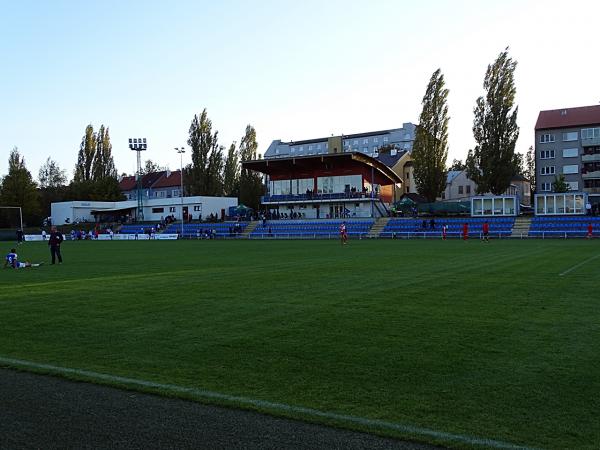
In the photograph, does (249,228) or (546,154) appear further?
(546,154)

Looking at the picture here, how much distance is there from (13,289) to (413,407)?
43.1ft

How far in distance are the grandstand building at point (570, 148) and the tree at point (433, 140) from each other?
79.9ft

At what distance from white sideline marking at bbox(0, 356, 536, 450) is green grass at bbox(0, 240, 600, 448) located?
118 millimetres

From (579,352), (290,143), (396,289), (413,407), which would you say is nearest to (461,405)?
(413,407)

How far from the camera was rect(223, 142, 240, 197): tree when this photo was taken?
91.2 m

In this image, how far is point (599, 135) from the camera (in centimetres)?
7594

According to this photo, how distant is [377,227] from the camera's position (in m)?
59.5

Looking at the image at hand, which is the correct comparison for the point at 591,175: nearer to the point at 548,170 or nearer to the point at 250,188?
the point at 548,170

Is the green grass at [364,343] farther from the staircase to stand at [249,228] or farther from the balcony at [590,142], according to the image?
the balcony at [590,142]

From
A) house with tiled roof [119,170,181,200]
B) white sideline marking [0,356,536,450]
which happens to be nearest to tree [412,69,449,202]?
house with tiled roof [119,170,181,200]

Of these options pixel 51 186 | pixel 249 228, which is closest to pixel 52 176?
pixel 51 186

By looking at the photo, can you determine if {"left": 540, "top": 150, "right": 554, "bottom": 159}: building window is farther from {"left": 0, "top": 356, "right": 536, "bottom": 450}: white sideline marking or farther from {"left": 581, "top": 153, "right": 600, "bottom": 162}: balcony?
{"left": 0, "top": 356, "right": 536, "bottom": 450}: white sideline marking

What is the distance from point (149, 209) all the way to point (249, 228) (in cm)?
2778

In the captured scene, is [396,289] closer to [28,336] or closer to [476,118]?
[28,336]
